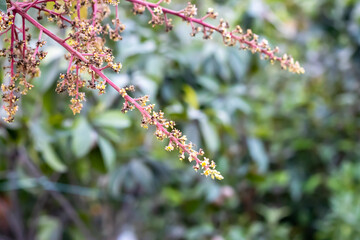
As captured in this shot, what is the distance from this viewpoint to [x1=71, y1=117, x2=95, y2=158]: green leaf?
1.14 m

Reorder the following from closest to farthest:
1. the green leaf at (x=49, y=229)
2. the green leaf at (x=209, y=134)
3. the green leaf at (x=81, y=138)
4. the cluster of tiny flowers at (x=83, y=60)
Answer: the cluster of tiny flowers at (x=83, y=60) < the green leaf at (x=81, y=138) < the green leaf at (x=209, y=134) < the green leaf at (x=49, y=229)

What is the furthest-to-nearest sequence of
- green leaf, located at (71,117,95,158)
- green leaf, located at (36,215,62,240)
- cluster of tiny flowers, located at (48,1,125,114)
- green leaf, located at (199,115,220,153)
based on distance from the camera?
green leaf, located at (36,215,62,240), green leaf, located at (199,115,220,153), green leaf, located at (71,117,95,158), cluster of tiny flowers, located at (48,1,125,114)

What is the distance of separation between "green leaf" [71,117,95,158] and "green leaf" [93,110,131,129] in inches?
1.3

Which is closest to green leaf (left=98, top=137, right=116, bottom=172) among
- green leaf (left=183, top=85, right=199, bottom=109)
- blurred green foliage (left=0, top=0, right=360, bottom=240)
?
blurred green foliage (left=0, top=0, right=360, bottom=240)

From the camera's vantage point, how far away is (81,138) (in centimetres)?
115

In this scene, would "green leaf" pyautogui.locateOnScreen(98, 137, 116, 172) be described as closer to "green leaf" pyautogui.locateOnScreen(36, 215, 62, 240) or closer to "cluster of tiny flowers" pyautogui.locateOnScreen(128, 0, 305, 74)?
"green leaf" pyautogui.locateOnScreen(36, 215, 62, 240)

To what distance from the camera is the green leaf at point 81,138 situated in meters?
1.14

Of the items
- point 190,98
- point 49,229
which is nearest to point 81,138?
point 190,98

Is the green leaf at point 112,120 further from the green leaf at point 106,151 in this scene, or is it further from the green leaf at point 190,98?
the green leaf at point 190,98

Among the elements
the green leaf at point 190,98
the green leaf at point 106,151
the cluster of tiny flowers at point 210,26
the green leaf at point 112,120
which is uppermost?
the green leaf at point 190,98

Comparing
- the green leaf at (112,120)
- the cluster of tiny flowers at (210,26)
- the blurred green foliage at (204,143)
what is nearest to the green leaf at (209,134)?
the blurred green foliage at (204,143)

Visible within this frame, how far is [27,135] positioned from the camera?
4.05ft

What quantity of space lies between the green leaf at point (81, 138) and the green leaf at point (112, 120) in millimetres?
32

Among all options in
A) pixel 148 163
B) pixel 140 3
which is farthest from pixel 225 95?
pixel 140 3
